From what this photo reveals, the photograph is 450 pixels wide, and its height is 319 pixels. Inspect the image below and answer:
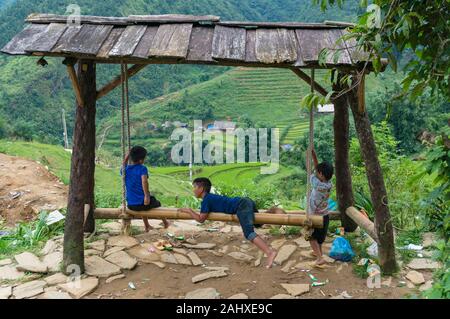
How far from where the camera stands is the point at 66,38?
12.5ft

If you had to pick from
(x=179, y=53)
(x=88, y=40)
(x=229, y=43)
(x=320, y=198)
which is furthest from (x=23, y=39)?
(x=320, y=198)

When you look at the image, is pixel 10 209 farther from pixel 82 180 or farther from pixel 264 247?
pixel 264 247

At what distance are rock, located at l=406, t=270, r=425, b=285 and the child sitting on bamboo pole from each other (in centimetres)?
125

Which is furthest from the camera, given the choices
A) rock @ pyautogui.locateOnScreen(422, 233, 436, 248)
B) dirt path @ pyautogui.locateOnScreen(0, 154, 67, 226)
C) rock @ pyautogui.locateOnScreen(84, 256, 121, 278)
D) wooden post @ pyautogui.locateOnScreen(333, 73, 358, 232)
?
dirt path @ pyautogui.locateOnScreen(0, 154, 67, 226)

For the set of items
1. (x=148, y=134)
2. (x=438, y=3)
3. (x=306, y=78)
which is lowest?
(x=148, y=134)

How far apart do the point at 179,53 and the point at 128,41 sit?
547mm

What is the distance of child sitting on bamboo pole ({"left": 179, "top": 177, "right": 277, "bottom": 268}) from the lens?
14.0 ft

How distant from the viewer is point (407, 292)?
3896 millimetres

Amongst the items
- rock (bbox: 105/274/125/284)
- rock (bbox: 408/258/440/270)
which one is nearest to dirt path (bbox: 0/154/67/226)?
rock (bbox: 105/274/125/284)

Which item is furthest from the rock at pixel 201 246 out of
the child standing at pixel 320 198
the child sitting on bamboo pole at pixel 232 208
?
the child standing at pixel 320 198

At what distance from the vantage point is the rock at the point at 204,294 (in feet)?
12.8

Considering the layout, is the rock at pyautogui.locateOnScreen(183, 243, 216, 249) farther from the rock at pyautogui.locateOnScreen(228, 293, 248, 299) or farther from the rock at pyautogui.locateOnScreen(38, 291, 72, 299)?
the rock at pyautogui.locateOnScreen(38, 291, 72, 299)

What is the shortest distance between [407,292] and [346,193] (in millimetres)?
1562
